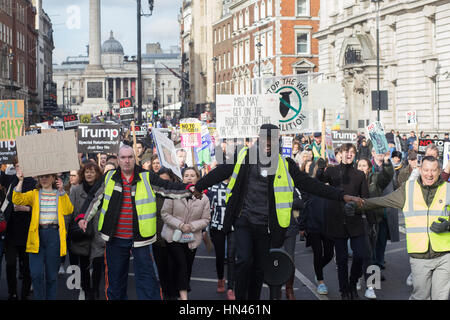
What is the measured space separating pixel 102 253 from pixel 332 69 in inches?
1576

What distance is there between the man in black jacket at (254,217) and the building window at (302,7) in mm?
55733

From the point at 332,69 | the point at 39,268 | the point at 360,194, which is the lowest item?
the point at 39,268

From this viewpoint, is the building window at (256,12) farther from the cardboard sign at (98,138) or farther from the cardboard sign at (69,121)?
the cardboard sign at (98,138)

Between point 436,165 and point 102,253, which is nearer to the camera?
point 436,165

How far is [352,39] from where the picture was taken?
4359cm

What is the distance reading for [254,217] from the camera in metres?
7.65

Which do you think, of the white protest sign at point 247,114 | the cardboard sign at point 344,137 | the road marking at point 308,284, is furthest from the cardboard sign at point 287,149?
the road marking at point 308,284

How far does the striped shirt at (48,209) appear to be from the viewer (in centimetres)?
858

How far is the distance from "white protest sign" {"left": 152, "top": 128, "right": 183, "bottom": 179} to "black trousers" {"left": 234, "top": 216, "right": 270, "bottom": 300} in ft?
6.74

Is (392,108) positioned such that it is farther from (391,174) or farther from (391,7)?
(391,174)

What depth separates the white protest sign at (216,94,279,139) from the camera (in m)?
12.7

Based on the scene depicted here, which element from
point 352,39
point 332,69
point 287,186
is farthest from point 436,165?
point 332,69

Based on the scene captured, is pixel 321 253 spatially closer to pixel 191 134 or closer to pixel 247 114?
pixel 247 114
